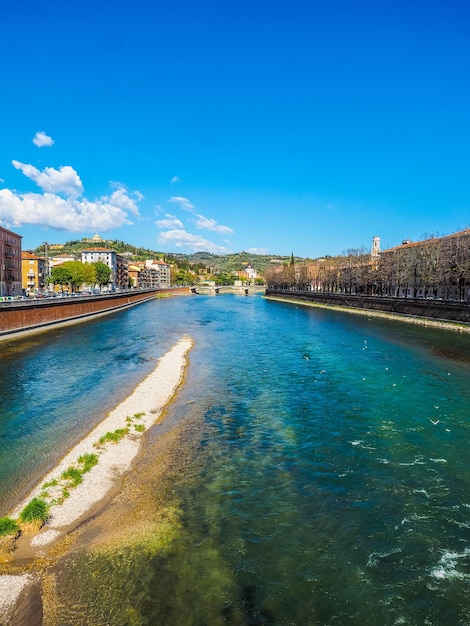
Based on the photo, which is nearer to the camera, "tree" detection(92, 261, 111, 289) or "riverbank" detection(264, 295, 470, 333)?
"riverbank" detection(264, 295, 470, 333)

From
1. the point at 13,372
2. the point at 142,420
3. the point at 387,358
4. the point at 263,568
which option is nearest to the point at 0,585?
the point at 263,568

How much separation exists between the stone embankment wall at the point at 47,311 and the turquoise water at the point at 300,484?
15752mm

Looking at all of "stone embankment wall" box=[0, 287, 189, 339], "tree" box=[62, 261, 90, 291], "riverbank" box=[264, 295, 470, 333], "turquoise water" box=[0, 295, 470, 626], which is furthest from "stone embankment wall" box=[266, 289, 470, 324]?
"tree" box=[62, 261, 90, 291]

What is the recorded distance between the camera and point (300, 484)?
12.7 meters

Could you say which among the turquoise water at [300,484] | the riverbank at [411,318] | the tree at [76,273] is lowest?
the turquoise water at [300,484]

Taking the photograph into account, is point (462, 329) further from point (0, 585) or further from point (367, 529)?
point (0, 585)

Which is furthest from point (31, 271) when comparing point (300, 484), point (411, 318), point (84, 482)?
point (300, 484)

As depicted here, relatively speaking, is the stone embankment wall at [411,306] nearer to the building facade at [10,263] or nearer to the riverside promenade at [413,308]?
the riverside promenade at [413,308]

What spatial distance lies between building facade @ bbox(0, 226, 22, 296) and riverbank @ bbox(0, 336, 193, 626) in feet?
263

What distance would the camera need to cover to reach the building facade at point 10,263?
8831 centimetres

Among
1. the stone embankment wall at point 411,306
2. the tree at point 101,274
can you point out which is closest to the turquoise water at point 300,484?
the stone embankment wall at point 411,306

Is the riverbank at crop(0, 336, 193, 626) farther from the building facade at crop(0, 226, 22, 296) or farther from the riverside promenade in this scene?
the building facade at crop(0, 226, 22, 296)

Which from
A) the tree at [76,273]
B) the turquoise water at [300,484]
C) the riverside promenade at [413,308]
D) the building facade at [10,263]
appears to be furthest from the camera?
the tree at [76,273]

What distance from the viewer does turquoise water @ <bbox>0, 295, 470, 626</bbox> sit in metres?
8.05
